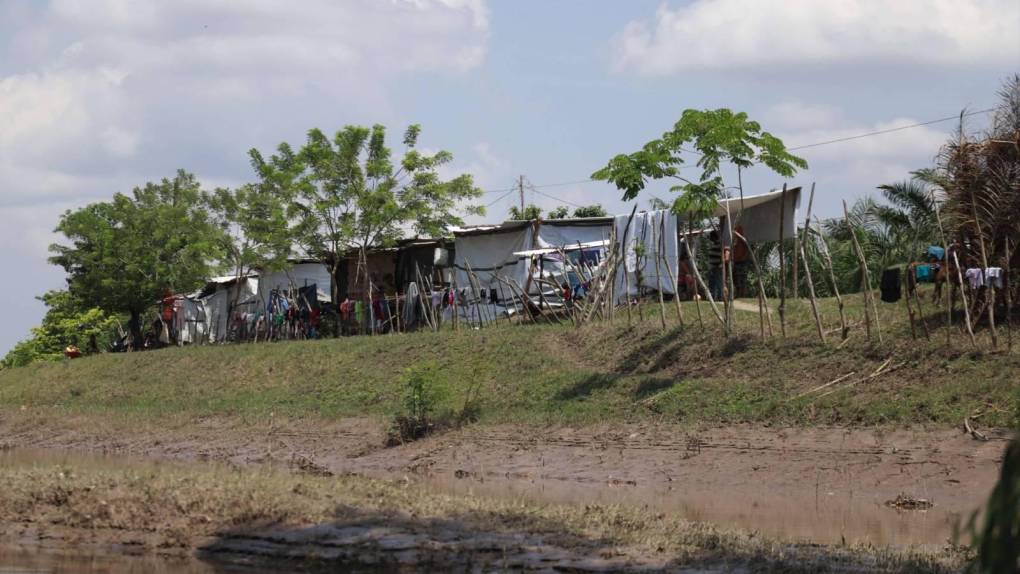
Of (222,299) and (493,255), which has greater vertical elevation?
(493,255)

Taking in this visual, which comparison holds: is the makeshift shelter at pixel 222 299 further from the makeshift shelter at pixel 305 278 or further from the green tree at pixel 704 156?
the green tree at pixel 704 156

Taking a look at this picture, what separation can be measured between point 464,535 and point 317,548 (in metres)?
1.17

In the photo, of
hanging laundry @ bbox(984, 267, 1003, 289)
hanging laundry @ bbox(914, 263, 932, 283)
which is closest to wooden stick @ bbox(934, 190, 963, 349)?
hanging laundry @ bbox(984, 267, 1003, 289)

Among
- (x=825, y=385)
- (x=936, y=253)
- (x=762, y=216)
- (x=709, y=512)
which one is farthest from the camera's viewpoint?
(x=762, y=216)

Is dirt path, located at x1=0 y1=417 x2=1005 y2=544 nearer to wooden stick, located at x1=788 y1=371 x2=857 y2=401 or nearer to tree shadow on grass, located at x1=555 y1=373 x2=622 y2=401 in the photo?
wooden stick, located at x1=788 y1=371 x2=857 y2=401

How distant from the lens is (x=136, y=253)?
42.3 meters

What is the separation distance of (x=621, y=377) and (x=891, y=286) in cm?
439

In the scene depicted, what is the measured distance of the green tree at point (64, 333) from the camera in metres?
41.3

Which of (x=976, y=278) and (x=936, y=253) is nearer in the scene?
(x=976, y=278)

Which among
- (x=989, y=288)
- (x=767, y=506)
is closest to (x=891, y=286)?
(x=989, y=288)

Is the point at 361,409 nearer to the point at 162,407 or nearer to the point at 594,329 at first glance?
the point at 594,329

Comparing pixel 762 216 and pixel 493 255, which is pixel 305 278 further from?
pixel 762 216

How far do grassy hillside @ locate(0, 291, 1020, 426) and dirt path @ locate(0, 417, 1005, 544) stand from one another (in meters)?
0.63

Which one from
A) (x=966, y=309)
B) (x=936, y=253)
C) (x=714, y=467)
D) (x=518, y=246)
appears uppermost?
(x=518, y=246)
